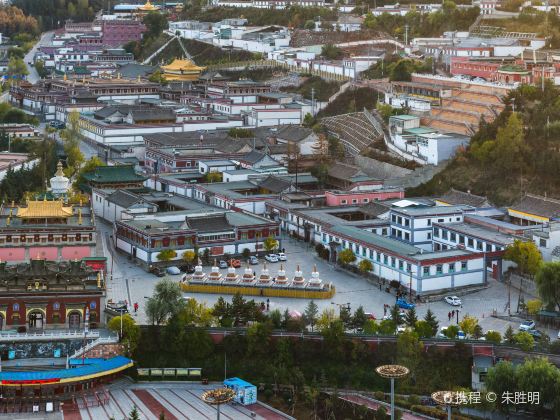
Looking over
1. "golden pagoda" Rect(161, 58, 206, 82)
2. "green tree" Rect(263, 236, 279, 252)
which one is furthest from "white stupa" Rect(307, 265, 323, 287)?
"golden pagoda" Rect(161, 58, 206, 82)

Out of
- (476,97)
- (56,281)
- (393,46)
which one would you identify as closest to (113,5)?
(393,46)

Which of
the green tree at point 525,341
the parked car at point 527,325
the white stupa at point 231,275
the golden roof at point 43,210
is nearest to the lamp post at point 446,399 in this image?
the green tree at point 525,341

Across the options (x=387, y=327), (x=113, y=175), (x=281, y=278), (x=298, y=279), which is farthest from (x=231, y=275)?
(x=113, y=175)

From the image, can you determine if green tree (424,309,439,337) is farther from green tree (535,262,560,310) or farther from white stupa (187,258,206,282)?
white stupa (187,258,206,282)

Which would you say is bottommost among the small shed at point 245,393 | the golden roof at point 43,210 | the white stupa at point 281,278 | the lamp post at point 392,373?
the small shed at point 245,393

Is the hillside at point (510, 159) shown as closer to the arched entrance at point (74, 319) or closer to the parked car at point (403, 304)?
the parked car at point (403, 304)
